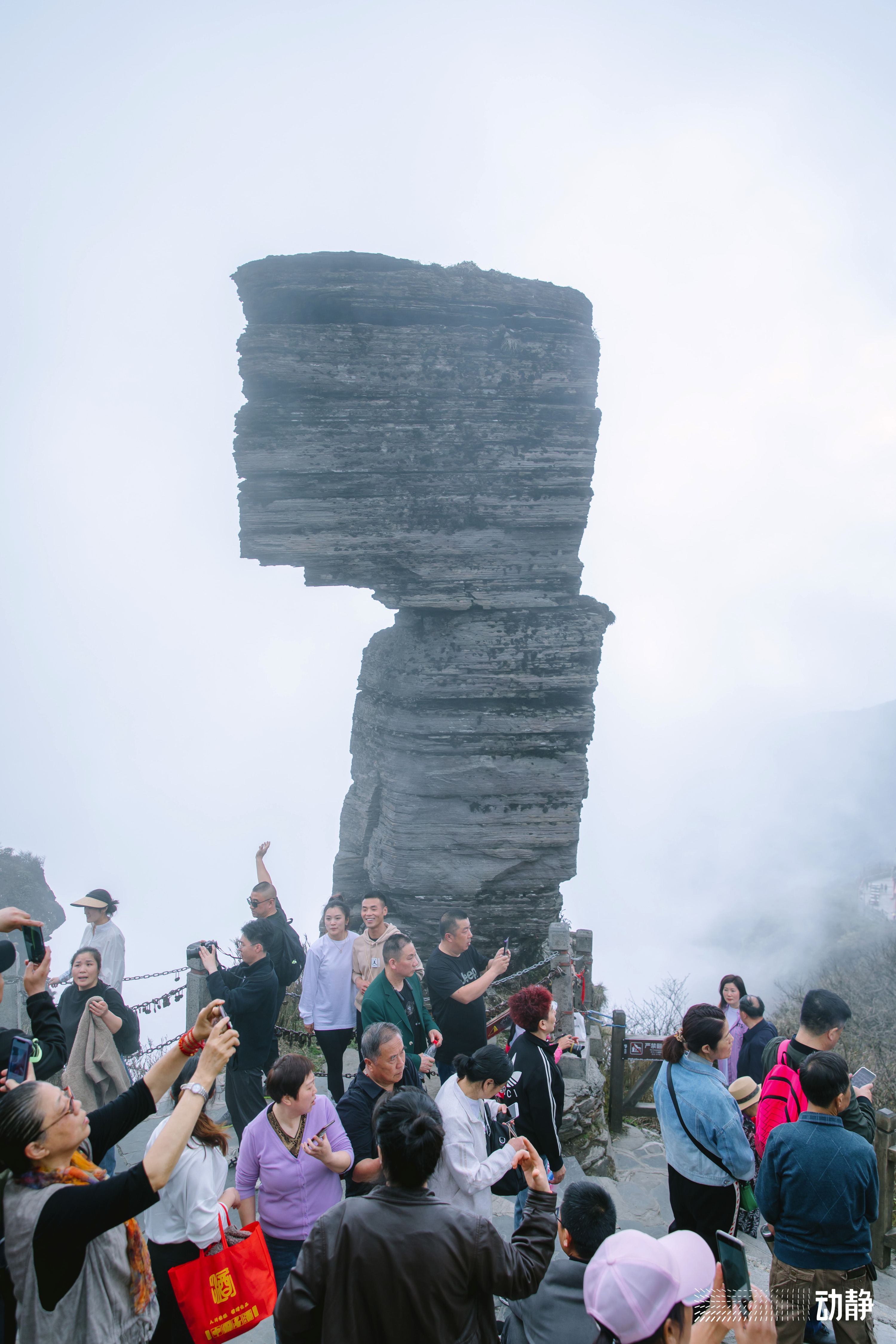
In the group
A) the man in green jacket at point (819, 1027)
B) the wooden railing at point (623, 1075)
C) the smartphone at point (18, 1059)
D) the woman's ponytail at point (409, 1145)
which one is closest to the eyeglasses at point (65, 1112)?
the smartphone at point (18, 1059)

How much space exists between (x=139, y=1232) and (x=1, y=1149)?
738 millimetres

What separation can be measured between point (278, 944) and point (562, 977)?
267cm

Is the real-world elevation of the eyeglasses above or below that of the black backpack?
above

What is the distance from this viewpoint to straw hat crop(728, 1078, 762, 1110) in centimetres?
483

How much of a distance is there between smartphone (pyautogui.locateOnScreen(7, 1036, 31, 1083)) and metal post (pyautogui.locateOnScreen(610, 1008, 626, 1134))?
547 centimetres

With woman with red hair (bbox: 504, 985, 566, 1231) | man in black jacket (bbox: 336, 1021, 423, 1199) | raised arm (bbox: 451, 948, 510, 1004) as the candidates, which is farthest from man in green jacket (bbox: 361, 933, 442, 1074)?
man in black jacket (bbox: 336, 1021, 423, 1199)

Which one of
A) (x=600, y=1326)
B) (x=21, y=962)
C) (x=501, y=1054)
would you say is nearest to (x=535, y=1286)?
(x=600, y=1326)

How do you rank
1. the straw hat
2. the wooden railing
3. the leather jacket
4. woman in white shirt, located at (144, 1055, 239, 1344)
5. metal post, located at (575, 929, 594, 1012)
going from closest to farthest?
the leather jacket, woman in white shirt, located at (144, 1055, 239, 1344), the straw hat, the wooden railing, metal post, located at (575, 929, 594, 1012)

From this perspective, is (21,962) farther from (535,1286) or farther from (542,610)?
(535,1286)

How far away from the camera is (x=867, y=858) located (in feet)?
154

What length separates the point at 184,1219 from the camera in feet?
10.8

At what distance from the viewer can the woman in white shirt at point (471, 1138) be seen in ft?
11.2

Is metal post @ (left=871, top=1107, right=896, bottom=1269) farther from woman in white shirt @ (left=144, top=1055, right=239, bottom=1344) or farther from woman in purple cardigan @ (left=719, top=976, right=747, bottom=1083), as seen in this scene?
woman in white shirt @ (left=144, top=1055, right=239, bottom=1344)

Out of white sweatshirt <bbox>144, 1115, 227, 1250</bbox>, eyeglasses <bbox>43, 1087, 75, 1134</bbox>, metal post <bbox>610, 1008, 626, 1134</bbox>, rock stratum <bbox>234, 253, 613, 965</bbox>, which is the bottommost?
metal post <bbox>610, 1008, 626, 1134</bbox>
